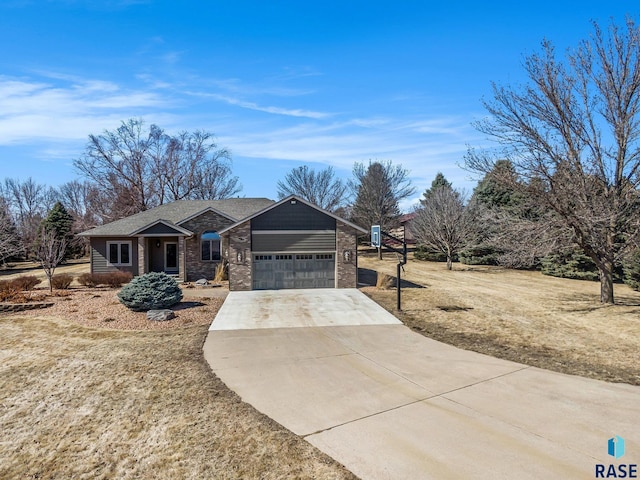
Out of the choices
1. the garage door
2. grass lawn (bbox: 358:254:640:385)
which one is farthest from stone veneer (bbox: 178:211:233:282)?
grass lawn (bbox: 358:254:640:385)

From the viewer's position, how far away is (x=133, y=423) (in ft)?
20.2

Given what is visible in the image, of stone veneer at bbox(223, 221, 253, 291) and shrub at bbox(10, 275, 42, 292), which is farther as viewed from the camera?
stone veneer at bbox(223, 221, 253, 291)

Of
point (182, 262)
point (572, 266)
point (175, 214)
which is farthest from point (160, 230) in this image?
point (572, 266)

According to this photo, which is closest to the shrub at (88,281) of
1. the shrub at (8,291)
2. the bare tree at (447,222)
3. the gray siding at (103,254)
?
the gray siding at (103,254)

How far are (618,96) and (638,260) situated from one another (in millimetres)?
11459

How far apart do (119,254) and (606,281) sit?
2630 centimetres

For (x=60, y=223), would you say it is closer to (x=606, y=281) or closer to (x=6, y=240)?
(x=6, y=240)

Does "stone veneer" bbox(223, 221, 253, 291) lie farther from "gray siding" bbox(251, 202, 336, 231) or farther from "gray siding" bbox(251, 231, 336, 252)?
"gray siding" bbox(251, 202, 336, 231)

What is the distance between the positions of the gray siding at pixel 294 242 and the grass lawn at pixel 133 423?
400 inches

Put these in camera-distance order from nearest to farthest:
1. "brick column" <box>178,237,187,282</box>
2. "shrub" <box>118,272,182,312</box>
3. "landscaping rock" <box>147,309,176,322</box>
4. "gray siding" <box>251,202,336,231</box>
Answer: "landscaping rock" <box>147,309,176,322</box>
"shrub" <box>118,272,182,312</box>
"gray siding" <box>251,202,336,231</box>
"brick column" <box>178,237,187,282</box>

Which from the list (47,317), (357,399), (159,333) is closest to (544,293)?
(357,399)

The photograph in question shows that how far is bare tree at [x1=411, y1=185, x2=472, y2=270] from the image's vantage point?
3070cm

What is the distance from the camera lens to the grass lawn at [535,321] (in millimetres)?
9438
